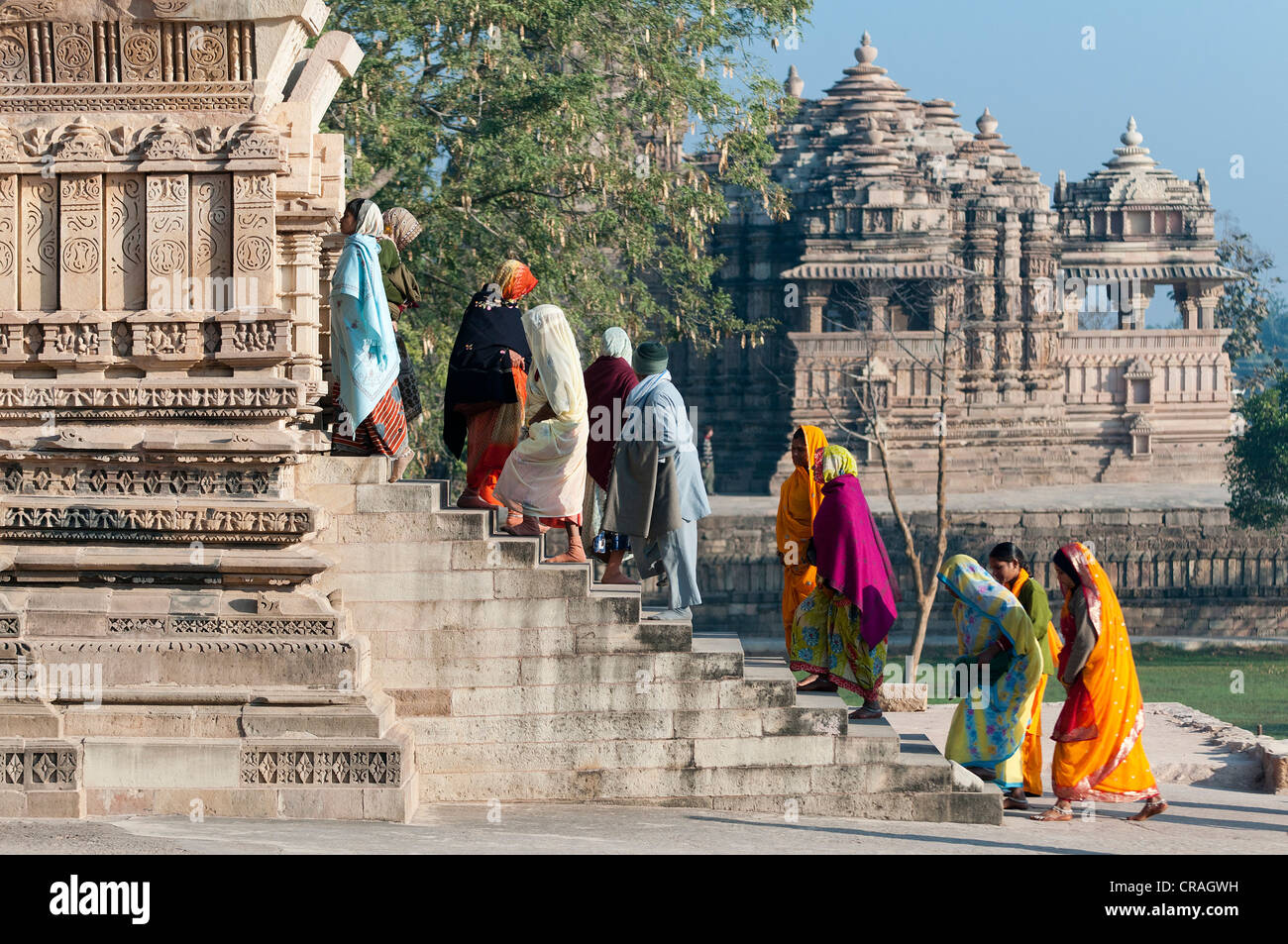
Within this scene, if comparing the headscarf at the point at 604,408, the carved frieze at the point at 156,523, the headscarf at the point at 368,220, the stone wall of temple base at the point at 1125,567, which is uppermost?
the headscarf at the point at 368,220

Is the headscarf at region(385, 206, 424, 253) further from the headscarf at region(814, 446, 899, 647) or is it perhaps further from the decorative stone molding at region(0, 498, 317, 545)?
the headscarf at region(814, 446, 899, 647)

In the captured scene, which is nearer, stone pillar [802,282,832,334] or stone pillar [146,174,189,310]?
stone pillar [146,174,189,310]

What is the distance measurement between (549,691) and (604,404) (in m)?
1.73

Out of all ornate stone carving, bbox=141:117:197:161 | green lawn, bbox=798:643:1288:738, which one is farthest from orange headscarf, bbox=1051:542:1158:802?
green lawn, bbox=798:643:1288:738

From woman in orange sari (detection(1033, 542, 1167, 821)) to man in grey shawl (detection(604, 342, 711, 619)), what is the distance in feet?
6.24

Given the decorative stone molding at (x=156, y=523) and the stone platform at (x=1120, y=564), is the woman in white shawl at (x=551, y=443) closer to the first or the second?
the decorative stone molding at (x=156, y=523)

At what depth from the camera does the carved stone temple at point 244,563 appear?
27.1 ft

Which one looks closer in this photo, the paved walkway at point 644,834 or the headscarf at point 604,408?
the paved walkway at point 644,834

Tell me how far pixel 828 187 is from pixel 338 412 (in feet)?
96.9

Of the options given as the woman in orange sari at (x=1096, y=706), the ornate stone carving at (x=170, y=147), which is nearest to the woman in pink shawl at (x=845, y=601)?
the woman in orange sari at (x=1096, y=706)

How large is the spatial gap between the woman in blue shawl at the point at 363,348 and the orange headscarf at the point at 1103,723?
11.7 feet

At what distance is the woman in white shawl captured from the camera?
30.7 feet

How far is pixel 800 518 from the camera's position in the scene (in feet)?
33.6

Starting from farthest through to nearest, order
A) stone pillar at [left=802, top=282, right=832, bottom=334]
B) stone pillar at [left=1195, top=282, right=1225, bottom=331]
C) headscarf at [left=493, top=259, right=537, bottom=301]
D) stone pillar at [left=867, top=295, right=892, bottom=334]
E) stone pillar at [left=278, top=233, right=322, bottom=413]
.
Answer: stone pillar at [left=1195, top=282, right=1225, bottom=331], stone pillar at [left=802, top=282, right=832, bottom=334], stone pillar at [left=867, top=295, right=892, bottom=334], headscarf at [left=493, top=259, right=537, bottom=301], stone pillar at [left=278, top=233, right=322, bottom=413]
